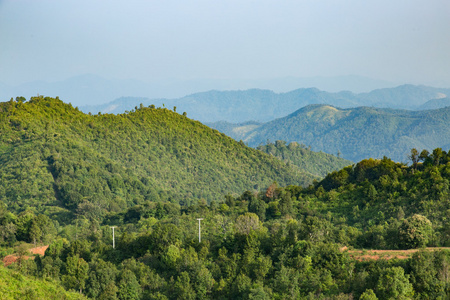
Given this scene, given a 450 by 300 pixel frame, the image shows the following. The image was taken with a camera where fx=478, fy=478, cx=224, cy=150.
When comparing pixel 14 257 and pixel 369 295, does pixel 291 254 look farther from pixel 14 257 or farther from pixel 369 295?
pixel 14 257

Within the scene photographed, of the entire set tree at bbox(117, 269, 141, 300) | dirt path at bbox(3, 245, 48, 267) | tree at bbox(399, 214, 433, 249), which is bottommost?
tree at bbox(117, 269, 141, 300)

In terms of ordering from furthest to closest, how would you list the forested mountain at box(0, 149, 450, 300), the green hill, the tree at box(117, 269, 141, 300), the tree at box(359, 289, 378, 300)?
the tree at box(117, 269, 141, 300), the forested mountain at box(0, 149, 450, 300), the green hill, the tree at box(359, 289, 378, 300)

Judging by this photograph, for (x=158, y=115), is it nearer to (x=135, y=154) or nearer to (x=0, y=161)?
(x=135, y=154)

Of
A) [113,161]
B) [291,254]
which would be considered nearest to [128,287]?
[291,254]

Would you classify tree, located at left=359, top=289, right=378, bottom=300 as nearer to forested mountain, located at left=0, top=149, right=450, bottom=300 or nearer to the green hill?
forested mountain, located at left=0, top=149, right=450, bottom=300

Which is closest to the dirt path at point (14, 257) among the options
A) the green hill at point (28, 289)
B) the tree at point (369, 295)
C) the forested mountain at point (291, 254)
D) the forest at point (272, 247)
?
the forest at point (272, 247)

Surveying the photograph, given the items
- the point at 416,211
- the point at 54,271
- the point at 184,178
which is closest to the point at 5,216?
the point at 54,271

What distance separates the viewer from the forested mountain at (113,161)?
291 feet

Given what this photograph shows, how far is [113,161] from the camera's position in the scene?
111 meters

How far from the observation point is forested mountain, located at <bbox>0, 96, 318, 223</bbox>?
291 feet

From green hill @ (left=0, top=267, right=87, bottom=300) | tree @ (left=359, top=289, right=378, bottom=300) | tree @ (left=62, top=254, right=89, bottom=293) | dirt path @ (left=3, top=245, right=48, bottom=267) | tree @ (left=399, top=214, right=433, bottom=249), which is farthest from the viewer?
dirt path @ (left=3, top=245, right=48, bottom=267)

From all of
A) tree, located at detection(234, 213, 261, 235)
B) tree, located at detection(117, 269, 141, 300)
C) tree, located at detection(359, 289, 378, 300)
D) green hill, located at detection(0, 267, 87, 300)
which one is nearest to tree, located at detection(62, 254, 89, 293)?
green hill, located at detection(0, 267, 87, 300)

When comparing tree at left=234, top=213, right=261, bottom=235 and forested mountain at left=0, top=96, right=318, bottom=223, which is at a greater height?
forested mountain at left=0, top=96, right=318, bottom=223

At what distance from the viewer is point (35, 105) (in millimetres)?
113375
